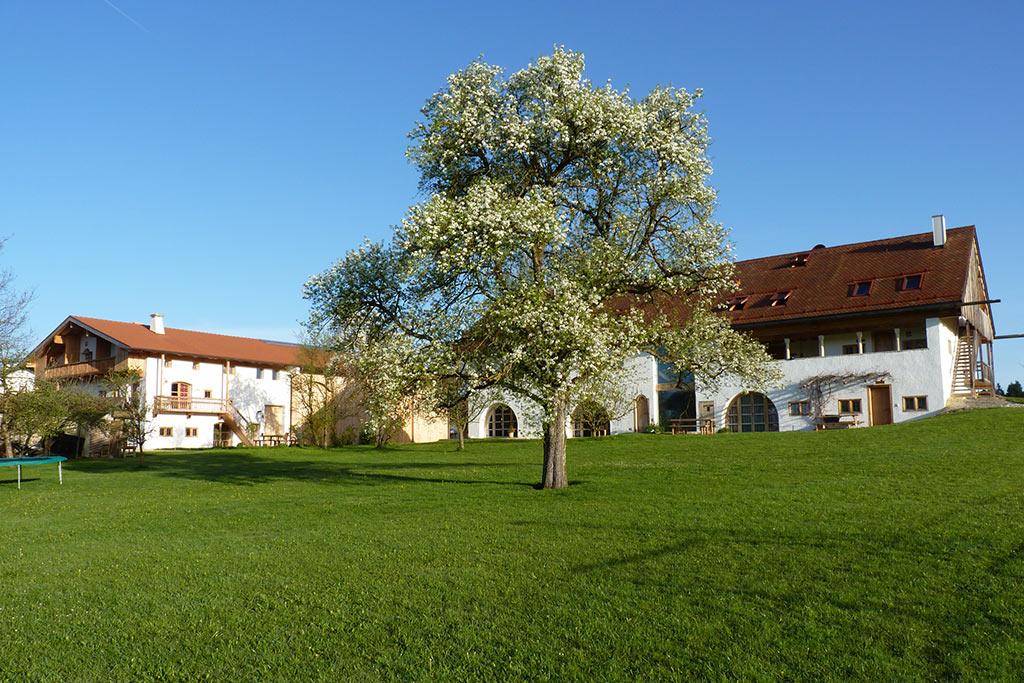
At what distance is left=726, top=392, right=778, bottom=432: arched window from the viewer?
39.7 metres

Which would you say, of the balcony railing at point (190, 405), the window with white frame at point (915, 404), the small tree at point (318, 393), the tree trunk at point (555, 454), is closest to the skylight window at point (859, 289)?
the window with white frame at point (915, 404)

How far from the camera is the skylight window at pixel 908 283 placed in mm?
37719

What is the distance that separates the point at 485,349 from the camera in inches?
717

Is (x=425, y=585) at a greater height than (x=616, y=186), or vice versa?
(x=616, y=186)

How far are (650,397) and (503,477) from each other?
884 inches

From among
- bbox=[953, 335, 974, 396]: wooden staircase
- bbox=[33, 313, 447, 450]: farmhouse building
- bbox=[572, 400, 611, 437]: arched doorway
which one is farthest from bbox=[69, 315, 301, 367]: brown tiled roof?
bbox=[953, 335, 974, 396]: wooden staircase

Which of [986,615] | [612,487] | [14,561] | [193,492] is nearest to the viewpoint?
[986,615]

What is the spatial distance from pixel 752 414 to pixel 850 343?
5.68 meters

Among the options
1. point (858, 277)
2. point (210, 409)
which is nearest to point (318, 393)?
point (210, 409)

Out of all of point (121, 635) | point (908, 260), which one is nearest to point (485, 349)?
point (121, 635)

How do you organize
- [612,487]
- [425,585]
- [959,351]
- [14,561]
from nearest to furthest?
[425,585] → [14,561] → [612,487] → [959,351]

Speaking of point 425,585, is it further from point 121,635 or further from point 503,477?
point 503,477

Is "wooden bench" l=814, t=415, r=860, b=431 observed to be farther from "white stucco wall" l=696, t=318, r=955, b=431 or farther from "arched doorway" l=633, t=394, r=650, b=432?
"arched doorway" l=633, t=394, r=650, b=432

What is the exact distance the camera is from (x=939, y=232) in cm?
3956
